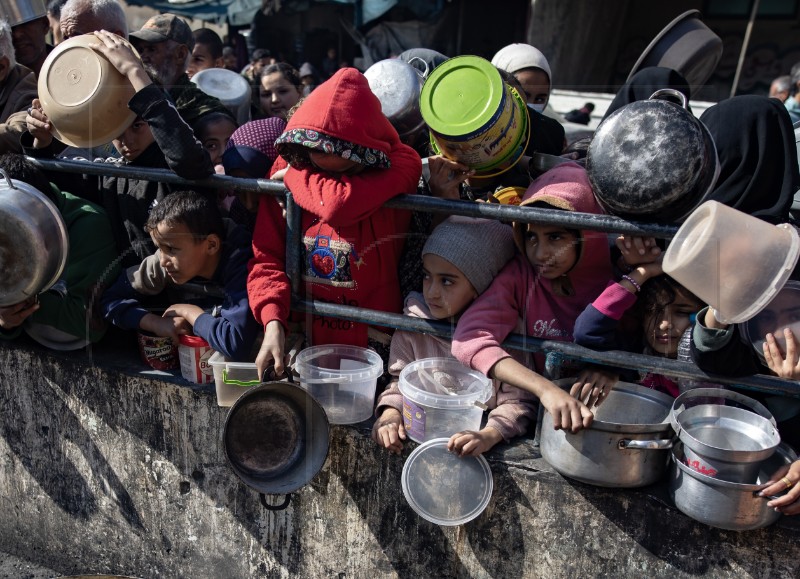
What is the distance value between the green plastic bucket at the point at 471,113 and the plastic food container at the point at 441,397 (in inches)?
31.6

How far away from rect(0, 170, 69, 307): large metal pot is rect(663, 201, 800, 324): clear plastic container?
2.29 metres

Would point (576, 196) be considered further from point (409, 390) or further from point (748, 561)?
point (748, 561)

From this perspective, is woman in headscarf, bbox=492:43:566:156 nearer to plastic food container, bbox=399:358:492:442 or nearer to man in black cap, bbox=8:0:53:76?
plastic food container, bbox=399:358:492:442

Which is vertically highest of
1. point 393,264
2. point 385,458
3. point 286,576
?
point 393,264

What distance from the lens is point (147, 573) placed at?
115 inches

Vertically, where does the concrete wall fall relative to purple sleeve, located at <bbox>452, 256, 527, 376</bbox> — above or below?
below

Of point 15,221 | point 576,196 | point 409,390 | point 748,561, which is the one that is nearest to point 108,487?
point 15,221

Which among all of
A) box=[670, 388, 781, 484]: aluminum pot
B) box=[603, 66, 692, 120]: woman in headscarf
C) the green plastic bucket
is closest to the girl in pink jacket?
the green plastic bucket

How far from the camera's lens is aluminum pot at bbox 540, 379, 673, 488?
202 cm

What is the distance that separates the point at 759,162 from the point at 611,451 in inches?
48.3

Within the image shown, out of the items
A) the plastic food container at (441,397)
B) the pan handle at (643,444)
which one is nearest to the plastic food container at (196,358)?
the plastic food container at (441,397)

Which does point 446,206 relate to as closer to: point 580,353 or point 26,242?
point 580,353

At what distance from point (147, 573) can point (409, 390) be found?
1.63m

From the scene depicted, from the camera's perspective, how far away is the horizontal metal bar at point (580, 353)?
6.64 feet
